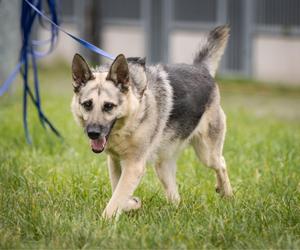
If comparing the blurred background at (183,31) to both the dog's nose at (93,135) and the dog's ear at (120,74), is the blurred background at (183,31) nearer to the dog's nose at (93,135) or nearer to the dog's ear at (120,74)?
the dog's ear at (120,74)

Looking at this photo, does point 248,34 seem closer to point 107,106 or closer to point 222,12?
point 222,12

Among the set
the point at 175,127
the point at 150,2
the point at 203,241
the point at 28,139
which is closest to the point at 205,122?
the point at 175,127

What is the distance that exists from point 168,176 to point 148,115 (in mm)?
783

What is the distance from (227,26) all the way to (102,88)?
180 centimetres

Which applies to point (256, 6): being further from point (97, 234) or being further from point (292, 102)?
point (97, 234)

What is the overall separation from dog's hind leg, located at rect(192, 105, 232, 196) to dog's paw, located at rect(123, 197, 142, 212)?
39.3 inches

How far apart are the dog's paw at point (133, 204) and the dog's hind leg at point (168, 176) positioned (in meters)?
0.46

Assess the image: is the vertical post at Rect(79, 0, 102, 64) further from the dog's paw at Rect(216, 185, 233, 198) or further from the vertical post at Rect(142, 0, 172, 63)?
the dog's paw at Rect(216, 185, 233, 198)

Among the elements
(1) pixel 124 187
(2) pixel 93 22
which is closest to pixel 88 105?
(1) pixel 124 187

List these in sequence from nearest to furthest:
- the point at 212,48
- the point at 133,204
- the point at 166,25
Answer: the point at 133,204 → the point at 212,48 → the point at 166,25

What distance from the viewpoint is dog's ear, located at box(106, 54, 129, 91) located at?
5203mm

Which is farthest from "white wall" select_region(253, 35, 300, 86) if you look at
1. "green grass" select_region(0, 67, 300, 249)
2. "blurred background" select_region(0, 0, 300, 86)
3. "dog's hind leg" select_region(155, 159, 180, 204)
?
"dog's hind leg" select_region(155, 159, 180, 204)

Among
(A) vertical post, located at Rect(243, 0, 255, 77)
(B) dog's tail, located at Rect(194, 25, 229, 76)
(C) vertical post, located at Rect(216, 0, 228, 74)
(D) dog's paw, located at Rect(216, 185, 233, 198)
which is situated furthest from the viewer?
(C) vertical post, located at Rect(216, 0, 228, 74)

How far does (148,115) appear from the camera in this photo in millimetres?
5477
